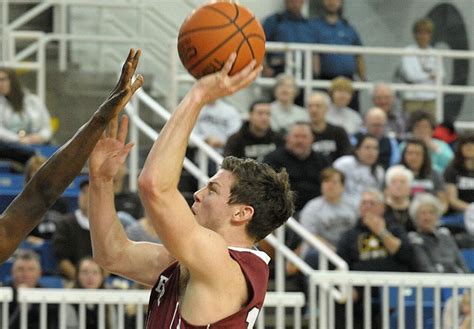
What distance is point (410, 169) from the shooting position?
39.3 feet

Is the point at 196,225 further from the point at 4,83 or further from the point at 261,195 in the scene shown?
the point at 4,83

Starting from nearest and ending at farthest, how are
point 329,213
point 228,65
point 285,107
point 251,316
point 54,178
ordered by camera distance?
point 54,178 < point 228,65 < point 251,316 < point 329,213 < point 285,107

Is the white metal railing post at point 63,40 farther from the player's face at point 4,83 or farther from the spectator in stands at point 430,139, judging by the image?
the spectator in stands at point 430,139

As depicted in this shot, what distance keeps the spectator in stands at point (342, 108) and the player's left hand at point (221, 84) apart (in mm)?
8295

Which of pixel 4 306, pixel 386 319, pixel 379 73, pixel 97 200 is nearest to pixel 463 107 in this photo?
pixel 379 73

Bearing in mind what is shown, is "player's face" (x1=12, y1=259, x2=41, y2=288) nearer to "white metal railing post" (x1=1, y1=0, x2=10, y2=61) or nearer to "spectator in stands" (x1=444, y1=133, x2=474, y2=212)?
"spectator in stands" (x1=444, y1=133, x2=474, y2=212)

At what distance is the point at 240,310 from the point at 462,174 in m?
7.79

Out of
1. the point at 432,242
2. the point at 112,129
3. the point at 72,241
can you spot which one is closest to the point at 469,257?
the point at 432,242

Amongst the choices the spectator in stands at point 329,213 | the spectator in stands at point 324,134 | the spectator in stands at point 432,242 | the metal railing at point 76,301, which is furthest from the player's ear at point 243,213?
the spectator in stands at point 324,134

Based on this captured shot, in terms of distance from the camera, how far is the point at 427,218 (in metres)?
10.5

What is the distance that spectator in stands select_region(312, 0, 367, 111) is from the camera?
14195 millimetres

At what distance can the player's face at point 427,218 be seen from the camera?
10547mm

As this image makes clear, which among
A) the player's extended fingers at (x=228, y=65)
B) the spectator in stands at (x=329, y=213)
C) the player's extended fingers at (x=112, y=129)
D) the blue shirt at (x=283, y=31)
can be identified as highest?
the player's extended fingers at (x=228, y=65)

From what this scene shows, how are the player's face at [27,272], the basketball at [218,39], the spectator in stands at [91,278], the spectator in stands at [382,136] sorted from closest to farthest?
the basketball at [218,39]
the spectator in stands at [91,278]
the player's face at [27,272]
the spectator in stands at [382,136]
